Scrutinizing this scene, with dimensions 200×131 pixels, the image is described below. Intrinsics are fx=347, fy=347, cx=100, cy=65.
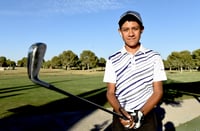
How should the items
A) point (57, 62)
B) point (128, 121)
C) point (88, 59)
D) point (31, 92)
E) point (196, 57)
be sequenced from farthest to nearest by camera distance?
1. point (57, 62)
2. point (88, 59)
3. point (196, 57)
4. point (31, 92)
5. point (128, 121)

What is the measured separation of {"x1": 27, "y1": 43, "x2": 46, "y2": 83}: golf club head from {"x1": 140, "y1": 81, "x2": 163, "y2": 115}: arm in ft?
4.25

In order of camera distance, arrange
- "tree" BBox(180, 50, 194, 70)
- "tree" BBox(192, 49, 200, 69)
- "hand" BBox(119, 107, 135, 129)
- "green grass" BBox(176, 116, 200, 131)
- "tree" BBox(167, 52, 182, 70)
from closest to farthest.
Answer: "hand" BBox(119, 107, 135, 129), "green grass" BBox(176, 116, 200, 131), "tree" BBox(192, 49, 200, 69), "tree" BBox(180, 50, 194, 70), "tree" BBox(167, 52, 182, 70)

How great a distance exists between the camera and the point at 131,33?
112 inches

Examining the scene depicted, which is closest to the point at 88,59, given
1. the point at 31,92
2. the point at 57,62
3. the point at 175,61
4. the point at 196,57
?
the point at 57,62

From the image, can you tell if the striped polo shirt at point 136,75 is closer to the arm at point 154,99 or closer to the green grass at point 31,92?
the arm at point 154,99

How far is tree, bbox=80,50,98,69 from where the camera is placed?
493ft

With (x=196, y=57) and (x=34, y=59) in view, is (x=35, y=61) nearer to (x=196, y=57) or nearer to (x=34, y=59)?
(x=34, y=59)

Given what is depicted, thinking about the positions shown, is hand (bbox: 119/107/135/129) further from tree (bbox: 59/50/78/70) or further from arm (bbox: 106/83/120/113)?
tree (bbox: 59/50/78/70)

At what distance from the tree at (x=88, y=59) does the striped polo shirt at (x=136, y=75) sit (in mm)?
146532

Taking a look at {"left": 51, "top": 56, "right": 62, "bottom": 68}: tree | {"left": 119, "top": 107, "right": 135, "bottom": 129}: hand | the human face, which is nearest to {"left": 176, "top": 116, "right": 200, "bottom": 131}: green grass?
the human face

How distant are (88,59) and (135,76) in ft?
489

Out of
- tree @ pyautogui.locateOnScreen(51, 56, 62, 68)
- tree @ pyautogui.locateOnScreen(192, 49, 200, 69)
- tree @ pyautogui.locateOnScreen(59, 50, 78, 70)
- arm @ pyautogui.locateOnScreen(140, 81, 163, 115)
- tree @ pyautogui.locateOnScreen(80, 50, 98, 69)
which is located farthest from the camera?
tree @ pyautogui.locateOnScreen(51, 56, 62, 68)

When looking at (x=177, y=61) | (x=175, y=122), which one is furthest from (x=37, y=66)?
(x=177, y=61)

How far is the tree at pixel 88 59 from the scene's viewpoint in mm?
150375
